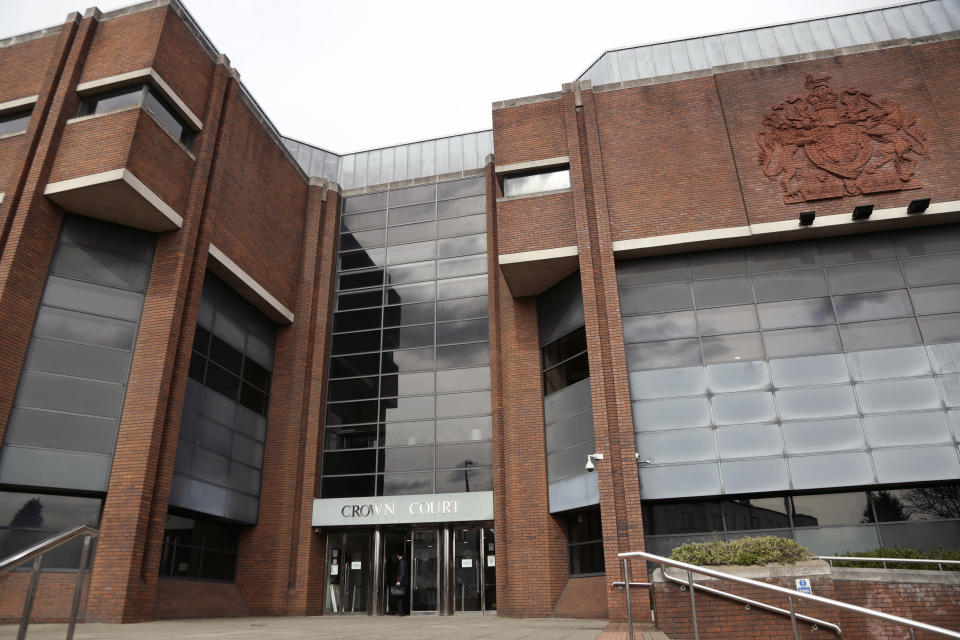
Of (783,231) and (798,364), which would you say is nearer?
(798,364)

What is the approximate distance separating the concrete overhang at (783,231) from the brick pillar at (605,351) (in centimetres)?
97

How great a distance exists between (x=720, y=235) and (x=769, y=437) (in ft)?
17.6

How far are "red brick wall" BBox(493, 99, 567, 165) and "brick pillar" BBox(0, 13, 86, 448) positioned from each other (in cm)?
1181

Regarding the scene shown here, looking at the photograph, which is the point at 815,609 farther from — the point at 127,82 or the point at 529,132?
the point at 127,82

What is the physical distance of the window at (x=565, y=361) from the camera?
18656 mm

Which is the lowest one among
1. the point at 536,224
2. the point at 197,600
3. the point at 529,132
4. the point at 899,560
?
the point at 197,600

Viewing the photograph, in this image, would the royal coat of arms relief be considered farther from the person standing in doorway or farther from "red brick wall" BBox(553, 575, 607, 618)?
the person standing in doorway

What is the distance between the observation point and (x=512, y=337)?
20.5m

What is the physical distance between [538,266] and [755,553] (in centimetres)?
1022

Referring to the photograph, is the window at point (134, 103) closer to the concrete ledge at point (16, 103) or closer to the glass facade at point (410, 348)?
the concrete ledge at point (16, 103)

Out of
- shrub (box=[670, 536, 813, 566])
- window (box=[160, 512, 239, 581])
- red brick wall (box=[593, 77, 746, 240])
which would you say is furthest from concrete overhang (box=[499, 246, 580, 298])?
window (box=[160, 512, 239, 581])

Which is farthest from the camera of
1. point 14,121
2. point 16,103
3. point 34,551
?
point 14,121

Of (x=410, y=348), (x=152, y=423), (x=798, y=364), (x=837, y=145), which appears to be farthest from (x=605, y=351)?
(x=152, y=423)

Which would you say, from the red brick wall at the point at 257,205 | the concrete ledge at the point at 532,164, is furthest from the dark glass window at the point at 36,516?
the concrete ledge at the point at 532,164
